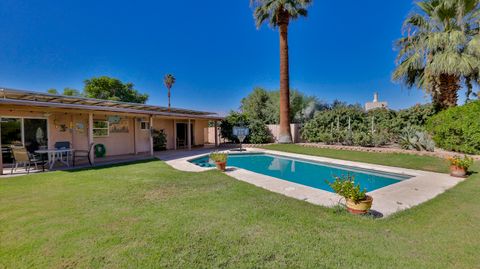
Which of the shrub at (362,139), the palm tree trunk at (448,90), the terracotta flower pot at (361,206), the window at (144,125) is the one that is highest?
the palm tree trunk at (448,90)

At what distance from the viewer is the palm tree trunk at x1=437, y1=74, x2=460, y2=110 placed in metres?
10.5

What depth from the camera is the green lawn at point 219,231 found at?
2.47 metres

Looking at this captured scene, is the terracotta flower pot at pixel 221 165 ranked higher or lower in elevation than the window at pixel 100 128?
lower

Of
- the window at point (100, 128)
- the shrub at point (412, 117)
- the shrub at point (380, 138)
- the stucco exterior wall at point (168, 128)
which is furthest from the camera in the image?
the stucco exterior wall at point (168, 128)

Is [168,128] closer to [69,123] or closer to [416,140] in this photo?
[69,123]

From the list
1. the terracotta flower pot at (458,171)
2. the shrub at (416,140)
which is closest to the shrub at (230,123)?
the shrub at (416,140)

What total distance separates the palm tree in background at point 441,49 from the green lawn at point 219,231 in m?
7.42

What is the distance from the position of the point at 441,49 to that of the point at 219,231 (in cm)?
1314

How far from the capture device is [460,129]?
9.04 m

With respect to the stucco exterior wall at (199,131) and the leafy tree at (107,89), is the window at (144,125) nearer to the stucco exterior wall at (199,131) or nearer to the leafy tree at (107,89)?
the stucco exterior wall at (199,131)

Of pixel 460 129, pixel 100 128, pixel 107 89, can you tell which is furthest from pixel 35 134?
pixel 107 89

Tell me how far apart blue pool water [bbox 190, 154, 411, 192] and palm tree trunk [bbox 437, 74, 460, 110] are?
22.2 ft

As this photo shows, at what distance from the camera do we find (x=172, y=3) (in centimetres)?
1495

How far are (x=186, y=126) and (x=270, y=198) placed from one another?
13.5 metres
